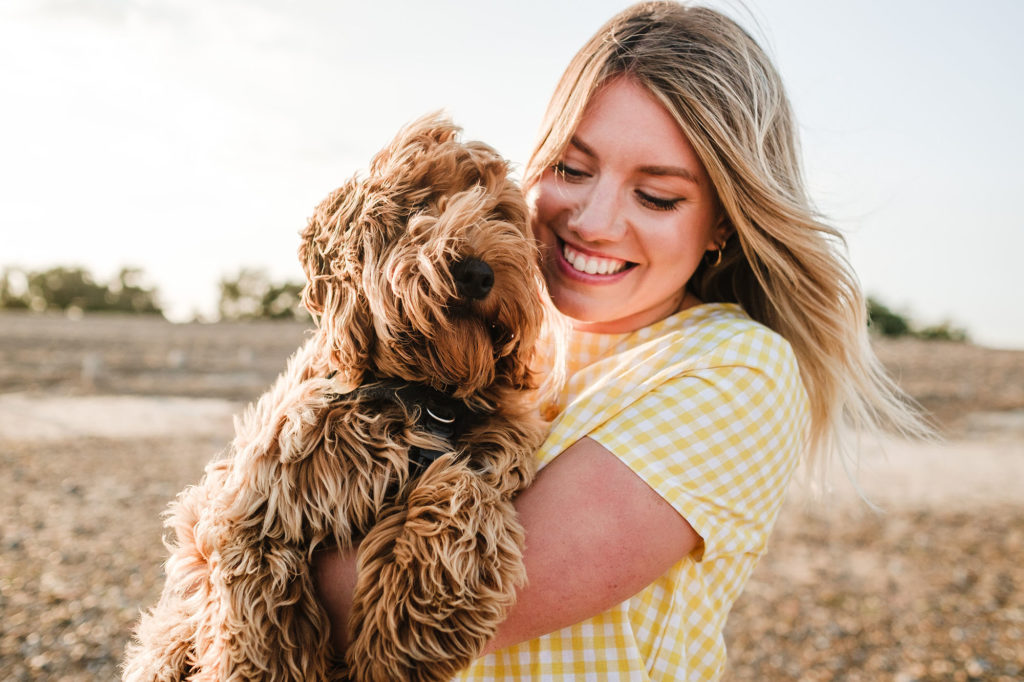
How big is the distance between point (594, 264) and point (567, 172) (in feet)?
1.06

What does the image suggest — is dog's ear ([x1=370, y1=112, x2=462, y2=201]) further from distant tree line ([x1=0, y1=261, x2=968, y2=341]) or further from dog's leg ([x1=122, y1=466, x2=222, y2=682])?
distant tree line ([x1=0, y1=261, x2=968, y2=341])

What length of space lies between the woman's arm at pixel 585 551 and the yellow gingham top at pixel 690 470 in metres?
0.05

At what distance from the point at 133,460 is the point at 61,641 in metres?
5.17

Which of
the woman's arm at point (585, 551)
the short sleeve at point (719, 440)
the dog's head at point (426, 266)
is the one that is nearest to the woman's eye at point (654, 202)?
the dog's head at point (426, 266)

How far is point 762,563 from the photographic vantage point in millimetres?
7508

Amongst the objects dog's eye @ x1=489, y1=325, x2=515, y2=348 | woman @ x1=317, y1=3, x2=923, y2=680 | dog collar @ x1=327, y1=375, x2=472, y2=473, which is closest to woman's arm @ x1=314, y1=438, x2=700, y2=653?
woman @ x1=317, y1=3, x2=923, y2=680

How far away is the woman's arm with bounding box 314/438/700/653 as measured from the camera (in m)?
1.83

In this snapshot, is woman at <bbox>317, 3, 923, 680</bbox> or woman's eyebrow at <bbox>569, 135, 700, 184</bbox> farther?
woman's eyebrow at <bbox>569, 135, 700, 184</bbox>

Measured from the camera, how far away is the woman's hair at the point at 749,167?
7.64 ft

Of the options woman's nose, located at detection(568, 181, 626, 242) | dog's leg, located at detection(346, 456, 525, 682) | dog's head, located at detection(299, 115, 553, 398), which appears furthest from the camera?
woman's nose, located at detection(568, 181, 626, 242)

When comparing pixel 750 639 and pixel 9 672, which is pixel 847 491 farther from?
pixel 9 672

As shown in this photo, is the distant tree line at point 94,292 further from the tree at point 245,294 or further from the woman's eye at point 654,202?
the woman's eye at point 654,202

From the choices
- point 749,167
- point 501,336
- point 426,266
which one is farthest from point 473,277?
point 749,167

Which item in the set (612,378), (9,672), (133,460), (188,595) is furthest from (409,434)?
(133,460)
